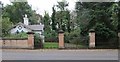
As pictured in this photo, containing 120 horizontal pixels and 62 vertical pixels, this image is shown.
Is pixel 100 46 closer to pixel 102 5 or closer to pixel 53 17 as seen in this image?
pixel 102 5

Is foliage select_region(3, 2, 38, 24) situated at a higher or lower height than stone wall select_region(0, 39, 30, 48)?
higher

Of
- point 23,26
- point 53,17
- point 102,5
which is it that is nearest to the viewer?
point 102,5

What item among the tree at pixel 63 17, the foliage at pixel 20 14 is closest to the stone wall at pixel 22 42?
the foliage at pixel 20 14

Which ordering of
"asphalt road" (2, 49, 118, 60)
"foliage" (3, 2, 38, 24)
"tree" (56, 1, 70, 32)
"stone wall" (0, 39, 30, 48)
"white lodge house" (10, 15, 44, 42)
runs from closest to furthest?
1. "asphalt road" (2, 49, 118, 60)
2. "stone wall" (0, 39, 30, 48)
3. "foliage" (3, 2, 38, 24)
4. "white lodge house" (10, 15, 44, 42)
5. "tree" (56, 1, 70, 32)

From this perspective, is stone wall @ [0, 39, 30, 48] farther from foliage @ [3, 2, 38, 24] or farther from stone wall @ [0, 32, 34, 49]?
foliage @ [3, 2, 38, 24]

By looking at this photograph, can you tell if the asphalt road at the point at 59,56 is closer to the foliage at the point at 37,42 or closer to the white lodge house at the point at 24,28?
the foliage at the point at 37,42

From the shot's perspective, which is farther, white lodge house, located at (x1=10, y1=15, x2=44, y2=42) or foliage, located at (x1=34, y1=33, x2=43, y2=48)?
white lodge house, located at (x1=10, y1=15, x2=44, y2=42)

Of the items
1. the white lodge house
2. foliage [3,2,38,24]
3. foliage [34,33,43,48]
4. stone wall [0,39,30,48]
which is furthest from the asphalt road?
the white lodge house

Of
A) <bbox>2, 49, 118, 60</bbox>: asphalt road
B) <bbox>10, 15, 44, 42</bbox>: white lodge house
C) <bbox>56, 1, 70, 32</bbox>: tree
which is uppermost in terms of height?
<bbox>56, 1, 70, 32</bbox>: tree

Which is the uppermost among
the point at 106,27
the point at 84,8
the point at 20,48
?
the point at 84,8

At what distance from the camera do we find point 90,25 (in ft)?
28.5

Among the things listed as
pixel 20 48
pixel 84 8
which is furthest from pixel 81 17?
pixel 20 48

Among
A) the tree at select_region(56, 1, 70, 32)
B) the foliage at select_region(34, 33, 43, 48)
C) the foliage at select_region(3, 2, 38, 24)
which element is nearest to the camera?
the foliage at select_region(34, 33, 43, 48)

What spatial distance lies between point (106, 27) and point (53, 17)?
4.40m
